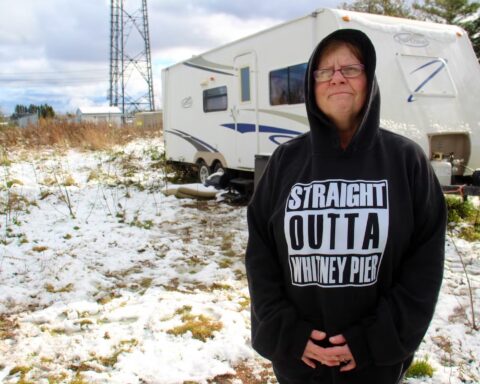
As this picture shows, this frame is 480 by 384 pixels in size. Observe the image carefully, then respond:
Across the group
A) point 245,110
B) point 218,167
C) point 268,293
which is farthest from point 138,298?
point 218,167

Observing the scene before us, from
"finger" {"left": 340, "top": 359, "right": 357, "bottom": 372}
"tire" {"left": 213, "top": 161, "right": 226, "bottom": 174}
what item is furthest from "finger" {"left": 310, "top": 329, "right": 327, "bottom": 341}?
"tire" {"left": 213, "top": 161, "right": 226, "bottom": 174}

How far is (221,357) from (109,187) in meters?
6.82

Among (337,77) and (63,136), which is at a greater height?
(63,136)

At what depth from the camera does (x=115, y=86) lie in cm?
3784

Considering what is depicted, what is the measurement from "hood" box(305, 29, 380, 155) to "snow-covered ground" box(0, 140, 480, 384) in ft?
6.21

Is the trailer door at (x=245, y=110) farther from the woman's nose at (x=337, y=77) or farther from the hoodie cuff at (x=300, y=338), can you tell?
the hoodie cuff at (x=300, y=338)

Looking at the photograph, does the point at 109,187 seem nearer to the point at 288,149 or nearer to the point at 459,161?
the point at 459,161

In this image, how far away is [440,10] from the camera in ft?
57.1

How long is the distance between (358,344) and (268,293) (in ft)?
1.13

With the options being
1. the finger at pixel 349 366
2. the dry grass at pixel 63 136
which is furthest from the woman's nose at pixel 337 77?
the dry grass at pixel 63 136

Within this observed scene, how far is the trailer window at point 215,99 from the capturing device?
27.1 ft

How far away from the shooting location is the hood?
1.58 meters

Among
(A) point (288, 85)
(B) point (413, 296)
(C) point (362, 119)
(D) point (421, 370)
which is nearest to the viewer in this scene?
(B) point (413, 296)

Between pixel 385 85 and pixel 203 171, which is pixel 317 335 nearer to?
pixel 385 85
